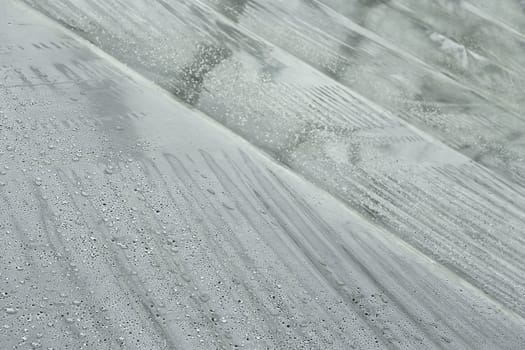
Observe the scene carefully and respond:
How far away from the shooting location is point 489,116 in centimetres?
204

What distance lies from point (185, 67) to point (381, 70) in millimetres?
773

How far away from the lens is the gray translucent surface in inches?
52.4

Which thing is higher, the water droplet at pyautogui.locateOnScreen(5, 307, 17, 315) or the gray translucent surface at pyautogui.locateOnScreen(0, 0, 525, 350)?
the gray translucent surface at pyautogui.locateOnScreen(0, 0, 525, 350)

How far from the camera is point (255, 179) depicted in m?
1.65

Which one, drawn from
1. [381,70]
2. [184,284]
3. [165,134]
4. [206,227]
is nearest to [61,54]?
[165,134]

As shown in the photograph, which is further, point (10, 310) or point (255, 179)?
point (255, 179)

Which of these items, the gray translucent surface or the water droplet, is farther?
the gray translucent surface

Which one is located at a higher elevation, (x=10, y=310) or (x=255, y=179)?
(x=255, y=179)

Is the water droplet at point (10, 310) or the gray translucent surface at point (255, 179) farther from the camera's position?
the gray translucent surface at point (255, 179)

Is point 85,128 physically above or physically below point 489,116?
below

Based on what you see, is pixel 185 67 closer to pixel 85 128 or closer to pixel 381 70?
pixel 85 128

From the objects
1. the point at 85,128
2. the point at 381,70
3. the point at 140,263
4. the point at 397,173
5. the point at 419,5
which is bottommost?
the point at 140,263

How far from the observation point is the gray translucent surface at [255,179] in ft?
4.37

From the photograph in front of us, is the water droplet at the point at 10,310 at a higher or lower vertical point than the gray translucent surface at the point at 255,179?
lower
